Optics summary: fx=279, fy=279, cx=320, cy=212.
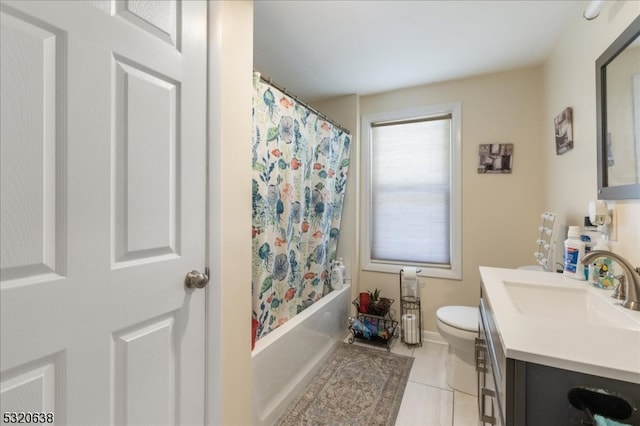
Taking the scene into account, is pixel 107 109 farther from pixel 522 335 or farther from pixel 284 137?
pixel 522 335

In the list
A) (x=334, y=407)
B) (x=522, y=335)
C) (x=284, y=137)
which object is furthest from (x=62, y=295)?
(x=334, y=407)

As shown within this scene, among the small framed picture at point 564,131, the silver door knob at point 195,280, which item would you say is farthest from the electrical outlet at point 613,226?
the silver door knob at point 195,280

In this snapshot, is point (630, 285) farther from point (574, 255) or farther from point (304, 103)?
point (304, 103)

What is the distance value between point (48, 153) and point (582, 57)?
227 centimetres

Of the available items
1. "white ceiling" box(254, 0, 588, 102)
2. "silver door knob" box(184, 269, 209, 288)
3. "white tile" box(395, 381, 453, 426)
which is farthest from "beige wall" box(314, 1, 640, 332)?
"silver door knob" box(184, 269, 209, 288)

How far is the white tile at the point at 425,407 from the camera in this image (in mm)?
→ 1522

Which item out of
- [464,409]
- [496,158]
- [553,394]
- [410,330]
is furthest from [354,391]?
[496,158]

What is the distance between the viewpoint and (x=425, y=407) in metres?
1.63

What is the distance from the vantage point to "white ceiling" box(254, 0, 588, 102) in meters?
1.53

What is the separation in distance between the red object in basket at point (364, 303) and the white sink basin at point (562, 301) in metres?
1.42

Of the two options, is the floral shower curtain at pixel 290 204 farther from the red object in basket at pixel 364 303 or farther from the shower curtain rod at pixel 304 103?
the red object in basket at pixel 364 303

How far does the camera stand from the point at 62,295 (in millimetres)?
662

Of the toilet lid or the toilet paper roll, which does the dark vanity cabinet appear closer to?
the toilet lid

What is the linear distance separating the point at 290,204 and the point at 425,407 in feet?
4.78
